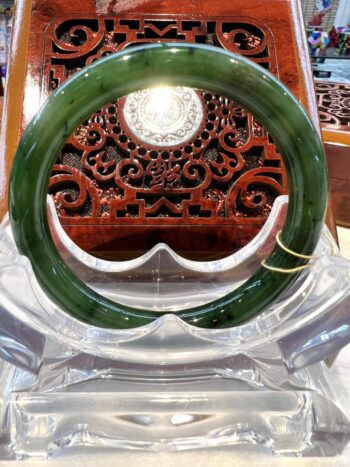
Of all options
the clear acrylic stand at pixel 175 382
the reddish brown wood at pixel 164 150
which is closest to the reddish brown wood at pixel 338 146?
the reddish brown wood at pixel 164 150

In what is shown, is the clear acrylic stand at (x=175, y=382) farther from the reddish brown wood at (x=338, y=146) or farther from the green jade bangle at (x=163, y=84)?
the reddish brown wood at (x=338, y=146)

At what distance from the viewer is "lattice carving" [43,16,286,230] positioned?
71 centimetres

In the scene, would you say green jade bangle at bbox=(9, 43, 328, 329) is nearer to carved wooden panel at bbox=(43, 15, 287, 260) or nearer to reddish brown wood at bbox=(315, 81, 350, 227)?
carved wooden panel at bbox=(43, 15, 287, 260)

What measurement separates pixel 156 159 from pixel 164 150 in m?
0.02

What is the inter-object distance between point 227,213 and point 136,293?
19cm

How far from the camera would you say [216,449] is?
509 millimetres

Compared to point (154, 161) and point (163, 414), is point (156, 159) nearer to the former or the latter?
point (154, 161)

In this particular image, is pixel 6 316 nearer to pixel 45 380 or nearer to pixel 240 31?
pixel 45 380

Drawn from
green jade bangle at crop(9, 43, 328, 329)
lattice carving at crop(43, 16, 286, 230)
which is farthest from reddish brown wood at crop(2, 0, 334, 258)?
green jade bangle at crop(9, 43, 328, 329)

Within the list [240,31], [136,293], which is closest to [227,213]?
[136,293]

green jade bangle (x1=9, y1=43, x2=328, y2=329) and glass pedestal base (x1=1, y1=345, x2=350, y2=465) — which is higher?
green jade bangle (x1=9, y1=43, x2=328, y2=329)

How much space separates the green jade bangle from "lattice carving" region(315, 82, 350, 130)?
520 millimetres

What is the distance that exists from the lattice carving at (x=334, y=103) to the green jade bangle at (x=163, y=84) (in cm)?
52

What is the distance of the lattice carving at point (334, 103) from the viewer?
0.97 meters
